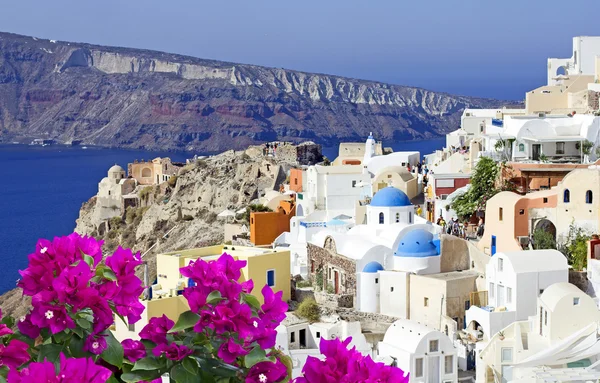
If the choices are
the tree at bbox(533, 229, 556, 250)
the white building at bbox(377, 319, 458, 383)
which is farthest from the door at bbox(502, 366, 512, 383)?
the tree at bbox(533, 229, 556, 250)

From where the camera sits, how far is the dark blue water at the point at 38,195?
61.3m

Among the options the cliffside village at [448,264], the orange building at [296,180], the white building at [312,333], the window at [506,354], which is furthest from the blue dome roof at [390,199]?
the orange building at [296,180]

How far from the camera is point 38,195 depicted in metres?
93.4

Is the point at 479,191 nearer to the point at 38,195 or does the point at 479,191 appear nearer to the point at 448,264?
the point at 448,264

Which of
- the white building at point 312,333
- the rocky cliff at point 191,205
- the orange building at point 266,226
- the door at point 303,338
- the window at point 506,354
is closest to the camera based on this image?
the window at point 506,354

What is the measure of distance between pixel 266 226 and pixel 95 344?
22.0 metres

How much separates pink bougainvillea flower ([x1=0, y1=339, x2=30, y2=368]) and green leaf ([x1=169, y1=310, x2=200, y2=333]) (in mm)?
537

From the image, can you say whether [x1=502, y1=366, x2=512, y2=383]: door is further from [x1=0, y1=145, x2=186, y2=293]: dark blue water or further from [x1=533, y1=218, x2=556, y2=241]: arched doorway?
[x1=0, y1=145, x2=186, y2=293]: dark blue water

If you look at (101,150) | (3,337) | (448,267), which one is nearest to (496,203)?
(448,267)

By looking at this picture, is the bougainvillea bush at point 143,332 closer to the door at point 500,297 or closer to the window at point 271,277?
the door at point 500,297

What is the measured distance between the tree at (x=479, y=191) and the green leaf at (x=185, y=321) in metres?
19.1

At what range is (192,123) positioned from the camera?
189 m

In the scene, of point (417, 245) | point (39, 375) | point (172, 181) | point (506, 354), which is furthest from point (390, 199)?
point (172, 181)

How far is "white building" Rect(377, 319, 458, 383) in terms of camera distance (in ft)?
53.2
